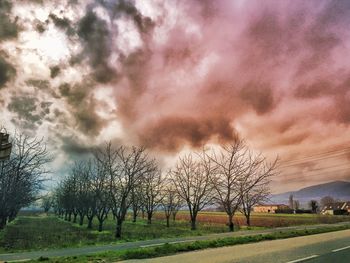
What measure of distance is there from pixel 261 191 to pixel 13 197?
26070mm

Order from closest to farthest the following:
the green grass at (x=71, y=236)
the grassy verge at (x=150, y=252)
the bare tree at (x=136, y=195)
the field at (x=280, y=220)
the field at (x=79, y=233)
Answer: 1. the grassy verge at (x=150, y=252)
2. the green grass at (x=71, y=236)
3. the field at (x=79, y=233)
4. the bare tree at (x=136, y=195)
5. the field at (x=280, y=220)

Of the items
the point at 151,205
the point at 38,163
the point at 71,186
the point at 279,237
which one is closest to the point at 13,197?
the point at 38,163

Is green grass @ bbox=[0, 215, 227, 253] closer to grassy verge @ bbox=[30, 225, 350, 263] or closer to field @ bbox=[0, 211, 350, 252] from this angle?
field @ bbox=[0, 211, 350, 252]

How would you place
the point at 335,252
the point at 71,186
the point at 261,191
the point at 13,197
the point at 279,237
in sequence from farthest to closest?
the point at 71,186
the point at 261,191
the point at 13,197
the point at 279,237
the point at 335,252

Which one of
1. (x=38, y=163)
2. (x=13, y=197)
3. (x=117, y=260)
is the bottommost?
(x=117, y=260)

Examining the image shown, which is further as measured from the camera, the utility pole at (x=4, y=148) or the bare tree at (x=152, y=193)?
the bare tree at (x=152, y=193)

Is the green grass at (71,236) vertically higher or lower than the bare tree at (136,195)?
lower

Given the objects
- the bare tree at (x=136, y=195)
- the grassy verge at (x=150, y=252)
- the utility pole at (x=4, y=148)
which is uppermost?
the bare tree at (x=136, y=195)

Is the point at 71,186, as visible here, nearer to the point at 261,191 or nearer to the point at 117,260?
the point at 261,191

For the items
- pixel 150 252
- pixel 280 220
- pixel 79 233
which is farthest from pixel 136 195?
pixel 280 220

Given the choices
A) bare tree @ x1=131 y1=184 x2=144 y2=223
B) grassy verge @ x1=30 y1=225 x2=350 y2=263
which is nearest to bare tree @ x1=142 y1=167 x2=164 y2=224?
bare tree @ x1=131 y1=184 x2=144 y2=223

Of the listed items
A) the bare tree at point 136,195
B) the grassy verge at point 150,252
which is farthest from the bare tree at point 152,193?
the grassy verge at point 150,252

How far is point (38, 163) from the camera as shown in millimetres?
31578

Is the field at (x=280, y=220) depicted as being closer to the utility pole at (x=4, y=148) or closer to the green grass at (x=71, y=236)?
the green grass at (x=71, y=236)
